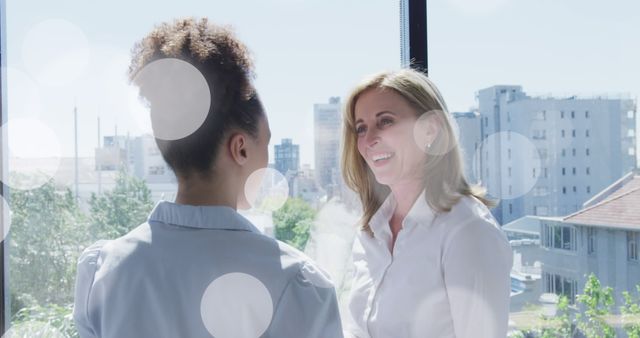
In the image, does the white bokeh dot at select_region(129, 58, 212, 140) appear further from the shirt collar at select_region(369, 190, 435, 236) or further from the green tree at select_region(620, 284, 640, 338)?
the green tree at select_region(620, 284, 640, 338)

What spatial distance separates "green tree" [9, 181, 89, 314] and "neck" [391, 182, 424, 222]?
1.03m

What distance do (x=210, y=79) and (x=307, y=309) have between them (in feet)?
1.12

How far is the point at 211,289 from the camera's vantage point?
0.78 meters

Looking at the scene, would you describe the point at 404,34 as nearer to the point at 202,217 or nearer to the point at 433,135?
the point at 433,135

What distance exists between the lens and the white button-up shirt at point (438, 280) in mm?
1307

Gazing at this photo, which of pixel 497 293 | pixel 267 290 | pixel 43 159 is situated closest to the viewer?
pixel 267 290

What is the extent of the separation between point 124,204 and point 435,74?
1.13 metres

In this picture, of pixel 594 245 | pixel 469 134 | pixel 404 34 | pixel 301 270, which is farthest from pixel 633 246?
pixel 301 270

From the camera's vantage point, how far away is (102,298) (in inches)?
32.6

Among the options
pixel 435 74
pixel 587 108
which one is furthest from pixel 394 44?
pixel 587 108

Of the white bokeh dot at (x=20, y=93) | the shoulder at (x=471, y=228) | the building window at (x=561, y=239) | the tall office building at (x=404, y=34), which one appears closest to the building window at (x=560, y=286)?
the building window at (x=561, y=239)

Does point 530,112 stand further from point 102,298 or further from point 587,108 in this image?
point 102,298

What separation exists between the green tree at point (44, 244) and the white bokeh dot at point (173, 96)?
4.03 feet

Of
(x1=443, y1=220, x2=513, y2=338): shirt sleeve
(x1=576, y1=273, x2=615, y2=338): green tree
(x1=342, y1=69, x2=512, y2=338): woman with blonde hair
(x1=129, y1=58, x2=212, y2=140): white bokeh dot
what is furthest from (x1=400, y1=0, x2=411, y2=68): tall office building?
(x1=129, y1=58, x2=212, y2=140): white bokeh dot
